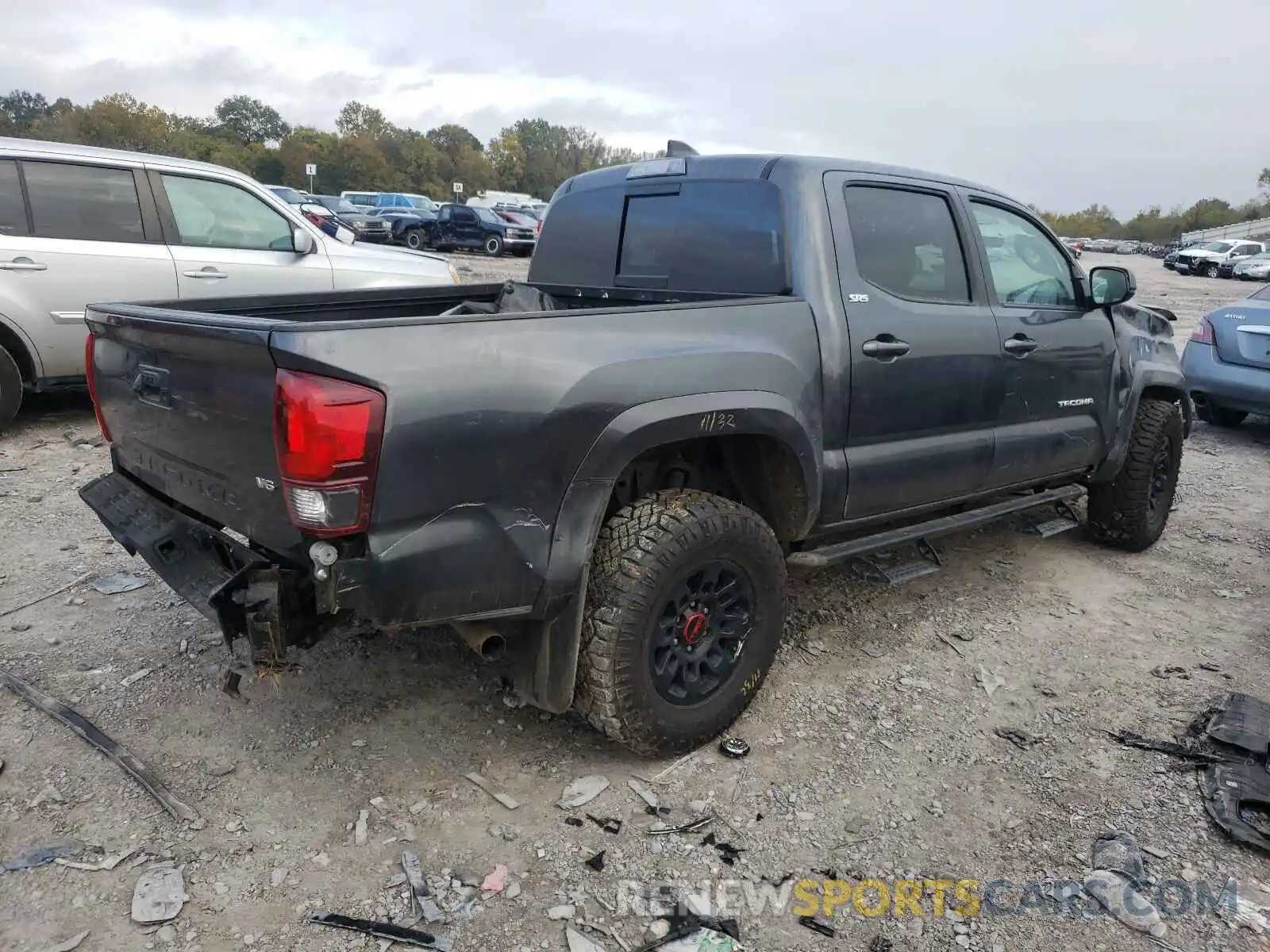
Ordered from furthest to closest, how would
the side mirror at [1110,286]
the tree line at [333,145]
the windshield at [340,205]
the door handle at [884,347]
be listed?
the tree line at [333,145], the windshield at [340,205], the side mirror at [1110,286], the door handle at [884,347]

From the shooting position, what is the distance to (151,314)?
272cm

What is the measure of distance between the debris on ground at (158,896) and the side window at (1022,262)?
3.71 m

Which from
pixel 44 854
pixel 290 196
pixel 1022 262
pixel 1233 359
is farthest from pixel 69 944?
pixel 290 196

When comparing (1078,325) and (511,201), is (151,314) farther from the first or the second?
(511,201)

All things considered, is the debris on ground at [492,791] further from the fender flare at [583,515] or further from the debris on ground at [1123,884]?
the debris on ground at [1123,884]

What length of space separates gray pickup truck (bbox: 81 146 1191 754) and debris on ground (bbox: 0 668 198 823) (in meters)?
0.61

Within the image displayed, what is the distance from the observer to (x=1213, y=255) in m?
37.5

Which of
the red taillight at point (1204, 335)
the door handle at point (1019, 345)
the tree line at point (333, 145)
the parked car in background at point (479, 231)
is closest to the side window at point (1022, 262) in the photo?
the door handle at point (1019, 345)

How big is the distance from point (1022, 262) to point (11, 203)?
6.16 metres

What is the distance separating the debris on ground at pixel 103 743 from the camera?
8.78ft

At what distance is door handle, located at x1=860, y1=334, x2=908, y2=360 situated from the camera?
337 centimetres

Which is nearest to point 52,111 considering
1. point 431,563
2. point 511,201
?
point 511,201

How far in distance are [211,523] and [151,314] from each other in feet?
2.09

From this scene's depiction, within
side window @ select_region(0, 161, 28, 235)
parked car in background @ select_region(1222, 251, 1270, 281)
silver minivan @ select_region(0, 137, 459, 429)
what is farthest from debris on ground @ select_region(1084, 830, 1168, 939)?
parked car in background @ select_region(1222, 251, 1270, 281)
